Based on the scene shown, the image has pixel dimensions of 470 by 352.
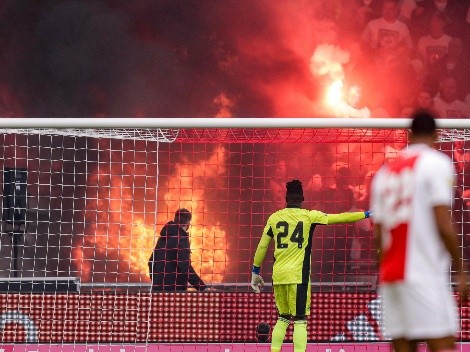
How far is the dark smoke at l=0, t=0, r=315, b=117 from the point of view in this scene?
59.2 ft

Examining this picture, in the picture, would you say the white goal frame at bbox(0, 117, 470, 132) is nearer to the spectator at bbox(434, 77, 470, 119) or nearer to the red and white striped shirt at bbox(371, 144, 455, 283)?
the red and white striped shirt at bbox(371, 144, 455, 283)

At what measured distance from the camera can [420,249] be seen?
491 centimetres

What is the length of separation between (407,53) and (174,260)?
8.68m

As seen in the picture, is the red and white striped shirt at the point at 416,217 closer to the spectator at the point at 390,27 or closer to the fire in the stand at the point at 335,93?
the spectator at the point at 390,27

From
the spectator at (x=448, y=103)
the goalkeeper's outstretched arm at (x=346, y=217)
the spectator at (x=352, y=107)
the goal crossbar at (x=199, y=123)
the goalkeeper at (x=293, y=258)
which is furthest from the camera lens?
the spectator at (x=352, y=107)

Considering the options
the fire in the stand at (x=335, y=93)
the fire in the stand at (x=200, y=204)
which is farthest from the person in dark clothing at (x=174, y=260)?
the fire in the stand at (x=335, y=93)

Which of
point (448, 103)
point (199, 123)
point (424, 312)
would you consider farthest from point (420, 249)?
point (448, 103)

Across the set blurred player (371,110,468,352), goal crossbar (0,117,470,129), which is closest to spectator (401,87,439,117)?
goal crossbar (0,117,470,129)

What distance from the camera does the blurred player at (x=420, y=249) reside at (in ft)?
15.8

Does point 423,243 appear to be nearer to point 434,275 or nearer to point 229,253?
point 434,275

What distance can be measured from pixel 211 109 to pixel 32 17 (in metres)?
3.53

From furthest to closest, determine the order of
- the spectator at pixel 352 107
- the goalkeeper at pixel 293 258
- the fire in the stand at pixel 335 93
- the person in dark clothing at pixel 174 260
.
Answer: the fire in the stand at pixel 335 93
the spectator at pixel 352 107
the person in dark clothing at pixel 174 260
the goalkeeper at pixel 293 258

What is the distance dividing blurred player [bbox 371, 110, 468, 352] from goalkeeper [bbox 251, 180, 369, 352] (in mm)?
3518

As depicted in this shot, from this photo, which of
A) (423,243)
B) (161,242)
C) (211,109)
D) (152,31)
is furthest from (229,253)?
(423,243)
